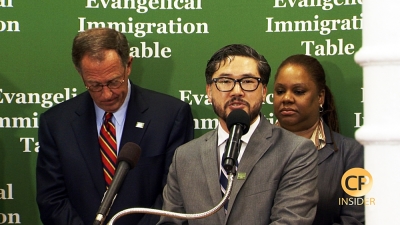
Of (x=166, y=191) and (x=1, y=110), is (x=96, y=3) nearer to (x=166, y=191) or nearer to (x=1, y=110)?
(x=1, y=110)

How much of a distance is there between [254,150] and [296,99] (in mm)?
847

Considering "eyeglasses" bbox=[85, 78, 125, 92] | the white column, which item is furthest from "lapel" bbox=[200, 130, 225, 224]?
the white column

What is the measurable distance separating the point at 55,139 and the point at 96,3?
89 cm

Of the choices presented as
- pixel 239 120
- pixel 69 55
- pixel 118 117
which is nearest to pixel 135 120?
pixel 118 117

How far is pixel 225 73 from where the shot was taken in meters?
Result: 2.59

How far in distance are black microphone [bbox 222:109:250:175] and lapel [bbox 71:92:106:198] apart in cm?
129

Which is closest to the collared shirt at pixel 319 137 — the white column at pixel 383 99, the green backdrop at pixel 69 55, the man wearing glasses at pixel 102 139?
the green backdrop at pixel 69 55

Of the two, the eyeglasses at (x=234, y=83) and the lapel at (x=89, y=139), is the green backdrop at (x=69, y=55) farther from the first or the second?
the eyeglasses at (x=234, y=83)

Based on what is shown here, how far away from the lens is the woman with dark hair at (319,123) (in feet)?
10.1

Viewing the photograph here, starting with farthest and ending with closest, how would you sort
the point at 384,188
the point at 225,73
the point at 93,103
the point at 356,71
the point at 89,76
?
1. the point at 356,71
2. the point at 93,103
3. the point at 89,76
4. the point at 225,73
5. the point at 384,188

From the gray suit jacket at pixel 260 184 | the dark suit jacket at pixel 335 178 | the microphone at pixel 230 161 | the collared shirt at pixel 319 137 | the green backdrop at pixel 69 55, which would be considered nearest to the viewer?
the microphone at pixel 230 161

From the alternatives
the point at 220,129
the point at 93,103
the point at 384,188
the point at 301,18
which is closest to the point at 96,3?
the point at 93,103

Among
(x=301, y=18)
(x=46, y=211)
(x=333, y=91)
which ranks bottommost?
(x=46, y=211)

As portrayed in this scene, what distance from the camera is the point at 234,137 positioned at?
6.22 ft
